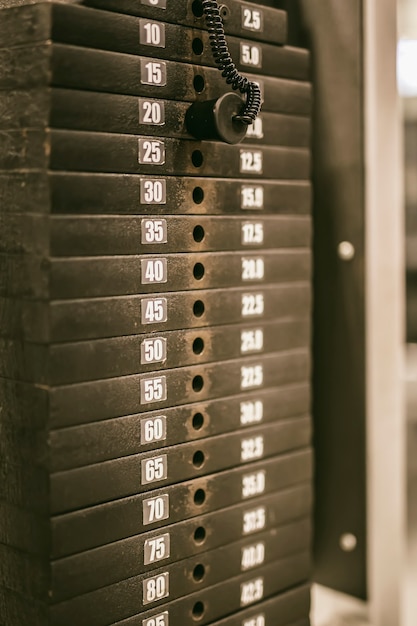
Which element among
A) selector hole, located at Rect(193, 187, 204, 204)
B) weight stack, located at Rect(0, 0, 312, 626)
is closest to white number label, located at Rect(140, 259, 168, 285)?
weight stack, located at Rect(0, 0, 312, 626)

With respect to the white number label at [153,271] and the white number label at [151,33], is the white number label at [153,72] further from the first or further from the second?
the white number label at [153,271]

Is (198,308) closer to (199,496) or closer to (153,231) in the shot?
(153,231)

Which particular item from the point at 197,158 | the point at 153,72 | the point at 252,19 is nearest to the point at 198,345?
the point at 197,158

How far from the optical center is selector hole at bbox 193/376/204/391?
114 cm

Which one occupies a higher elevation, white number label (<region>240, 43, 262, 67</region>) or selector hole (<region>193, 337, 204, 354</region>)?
white number label (<region>240, 43, 262, 67</region>)

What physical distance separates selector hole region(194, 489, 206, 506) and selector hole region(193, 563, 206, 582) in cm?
9

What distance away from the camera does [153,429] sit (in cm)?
107

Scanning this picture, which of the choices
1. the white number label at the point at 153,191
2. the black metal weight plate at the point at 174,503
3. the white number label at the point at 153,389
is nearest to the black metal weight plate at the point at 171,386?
the white number label at the point at 153,389

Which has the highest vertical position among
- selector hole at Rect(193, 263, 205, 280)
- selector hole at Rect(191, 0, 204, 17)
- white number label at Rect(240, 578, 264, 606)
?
selector hole at Rect(191, 0, 204, 17)

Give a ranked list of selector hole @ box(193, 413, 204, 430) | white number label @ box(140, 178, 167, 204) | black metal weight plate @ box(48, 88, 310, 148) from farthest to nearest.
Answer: selector hole @ box(193, 413, 204, 430)
white number label @ box(140, 178, 167, 204)
black metal weight plate @ box(48, 88, 310, 148)

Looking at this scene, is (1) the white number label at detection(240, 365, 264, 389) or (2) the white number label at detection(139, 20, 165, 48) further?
(1) the white number label at detection(240, 365, 264, 389)

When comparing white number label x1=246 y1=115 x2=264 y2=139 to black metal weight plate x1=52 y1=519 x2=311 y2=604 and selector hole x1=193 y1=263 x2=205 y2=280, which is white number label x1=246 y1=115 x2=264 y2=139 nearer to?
selector hole x1=193 y1=263 x2=205 y2=280

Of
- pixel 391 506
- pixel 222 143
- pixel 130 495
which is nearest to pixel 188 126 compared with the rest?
pixel 222 143

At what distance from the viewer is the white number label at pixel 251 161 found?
120 centimetres
